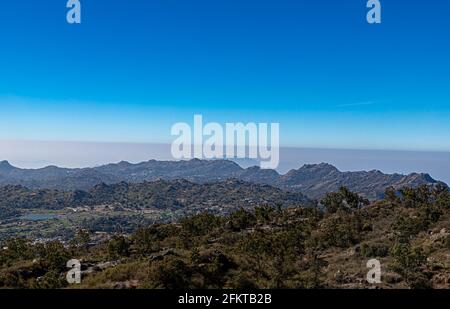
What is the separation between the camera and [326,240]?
1841 inches

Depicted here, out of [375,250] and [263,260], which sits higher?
[263,260]

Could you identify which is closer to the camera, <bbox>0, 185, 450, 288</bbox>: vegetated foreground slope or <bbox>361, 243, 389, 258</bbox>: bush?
<bbox>0, 185, 450, 288</bbox>: vegetated foreground slope

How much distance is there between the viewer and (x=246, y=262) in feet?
96.4

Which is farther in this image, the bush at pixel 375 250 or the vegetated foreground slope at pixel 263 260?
the bush at pixel 375 250

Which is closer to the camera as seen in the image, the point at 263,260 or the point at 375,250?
the point at 263,260

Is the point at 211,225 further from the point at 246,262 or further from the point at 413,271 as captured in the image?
the point at 413,271
